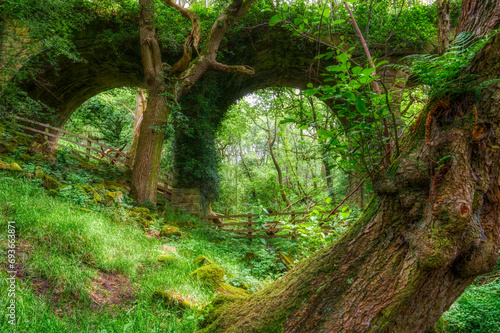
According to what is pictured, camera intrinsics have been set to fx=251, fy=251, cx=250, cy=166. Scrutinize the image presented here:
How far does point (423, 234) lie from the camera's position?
3.52 ft

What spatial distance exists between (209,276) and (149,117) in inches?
184

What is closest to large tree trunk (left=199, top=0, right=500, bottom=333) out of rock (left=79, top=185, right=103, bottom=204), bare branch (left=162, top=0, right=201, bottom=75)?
rock (left=79, top=185, right=103, bottom=204)

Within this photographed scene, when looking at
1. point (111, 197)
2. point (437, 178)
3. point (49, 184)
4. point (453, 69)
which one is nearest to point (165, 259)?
point (111, 197)

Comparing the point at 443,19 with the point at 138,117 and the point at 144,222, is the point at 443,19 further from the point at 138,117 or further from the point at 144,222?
the point at 138,117

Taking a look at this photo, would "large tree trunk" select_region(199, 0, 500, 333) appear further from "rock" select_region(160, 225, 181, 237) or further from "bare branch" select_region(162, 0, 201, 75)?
"bare branch" select_region(162, 0, 201, 75)

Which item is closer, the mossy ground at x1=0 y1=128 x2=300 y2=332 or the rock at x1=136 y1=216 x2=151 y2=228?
the mossy ground at x1=0 y1=128 x2=300 y2=332

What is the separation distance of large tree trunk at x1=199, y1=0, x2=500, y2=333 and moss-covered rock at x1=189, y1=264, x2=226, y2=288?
5.66ft

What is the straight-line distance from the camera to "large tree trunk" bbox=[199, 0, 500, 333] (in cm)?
103

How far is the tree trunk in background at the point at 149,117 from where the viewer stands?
629 cm

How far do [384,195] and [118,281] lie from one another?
8.94 ft

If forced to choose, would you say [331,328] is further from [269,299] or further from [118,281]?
[118,281]

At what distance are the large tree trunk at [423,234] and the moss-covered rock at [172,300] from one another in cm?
130

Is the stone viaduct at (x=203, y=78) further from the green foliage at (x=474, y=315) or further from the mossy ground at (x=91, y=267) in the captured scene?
the green foliage at (x=474, y=315)

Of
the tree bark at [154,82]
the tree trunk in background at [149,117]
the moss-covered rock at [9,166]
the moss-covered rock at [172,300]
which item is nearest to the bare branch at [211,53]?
the tree bark at [154,82]
